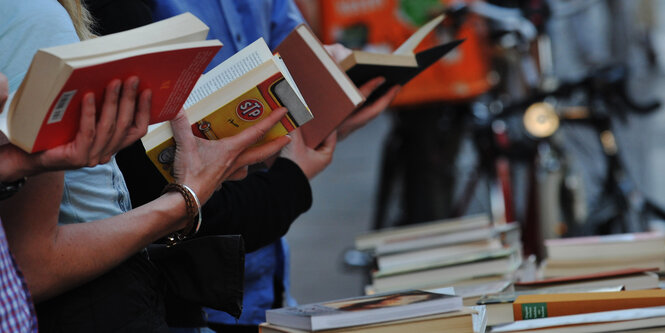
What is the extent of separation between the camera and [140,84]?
3.18 ft

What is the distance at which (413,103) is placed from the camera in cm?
409

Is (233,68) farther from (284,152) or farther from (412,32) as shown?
(412,32)

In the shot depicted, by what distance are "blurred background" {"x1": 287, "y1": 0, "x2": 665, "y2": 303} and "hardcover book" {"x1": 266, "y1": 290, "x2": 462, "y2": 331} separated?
258 cm

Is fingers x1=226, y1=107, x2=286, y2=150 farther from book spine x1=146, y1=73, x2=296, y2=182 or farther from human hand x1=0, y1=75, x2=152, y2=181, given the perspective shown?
human hand x1=0, y1=75, x2=152, y2=181

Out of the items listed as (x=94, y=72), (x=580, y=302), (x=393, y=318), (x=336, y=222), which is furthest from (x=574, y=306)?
(x=336, y=222)

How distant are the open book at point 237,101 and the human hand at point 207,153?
2 cm

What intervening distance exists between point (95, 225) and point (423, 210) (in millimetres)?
3316

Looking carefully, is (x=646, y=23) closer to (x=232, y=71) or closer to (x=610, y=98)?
(x=610, y=98)

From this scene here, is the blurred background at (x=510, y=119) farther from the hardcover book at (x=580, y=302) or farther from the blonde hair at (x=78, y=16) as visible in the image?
the blonde hair at (x=78, y=16)

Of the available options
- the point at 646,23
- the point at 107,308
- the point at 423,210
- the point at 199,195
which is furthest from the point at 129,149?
the point at 646,23

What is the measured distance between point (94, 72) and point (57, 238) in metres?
0.21

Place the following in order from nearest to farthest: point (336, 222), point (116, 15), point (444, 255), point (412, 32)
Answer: point (116, 15) → point (444, 255) → point (412, 32) → point (336, 222)

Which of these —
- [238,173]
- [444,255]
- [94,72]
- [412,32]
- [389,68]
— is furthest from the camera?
[412,32]

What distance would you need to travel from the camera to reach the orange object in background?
402 cm
